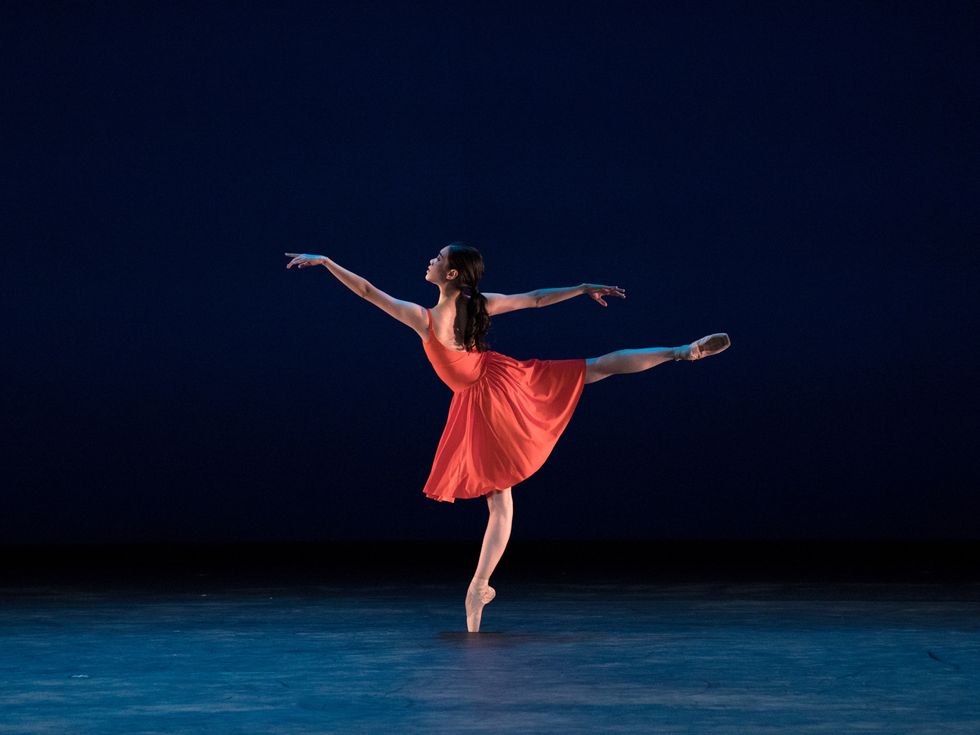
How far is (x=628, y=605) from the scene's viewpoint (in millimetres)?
4934

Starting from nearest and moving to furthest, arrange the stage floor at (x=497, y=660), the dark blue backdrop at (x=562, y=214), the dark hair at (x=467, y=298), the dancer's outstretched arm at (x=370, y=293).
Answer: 1. the stage floor at (x=497, y=660)
2. the dancer's outstretched arm at (x=370, y=293)
3. the dark hair at (x=467, y=298)
4. the dark blue backdrop at (x=562, y=214)

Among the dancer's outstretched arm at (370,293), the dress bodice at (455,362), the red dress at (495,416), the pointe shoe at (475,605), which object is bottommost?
the pointe shoe at (475,605)

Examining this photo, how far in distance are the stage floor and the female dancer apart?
0.43 m

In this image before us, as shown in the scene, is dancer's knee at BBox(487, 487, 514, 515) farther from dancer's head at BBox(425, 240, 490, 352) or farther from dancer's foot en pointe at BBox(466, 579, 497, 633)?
dancer's head at BBox(425, 240, 490, 352)

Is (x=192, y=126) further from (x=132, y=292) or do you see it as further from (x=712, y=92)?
(x=712, y=92)

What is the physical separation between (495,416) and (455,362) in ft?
0.69

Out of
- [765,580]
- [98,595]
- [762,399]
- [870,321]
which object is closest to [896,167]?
[870,321]

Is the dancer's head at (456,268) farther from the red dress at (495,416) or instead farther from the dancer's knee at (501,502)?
the dancer's knee at (501,502)

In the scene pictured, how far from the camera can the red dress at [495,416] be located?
13.9ft

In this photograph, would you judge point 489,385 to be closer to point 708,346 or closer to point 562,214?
point 708,346

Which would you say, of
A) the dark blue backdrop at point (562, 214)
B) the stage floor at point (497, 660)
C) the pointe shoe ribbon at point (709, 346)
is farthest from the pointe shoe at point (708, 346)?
the dark blue backdrop at point (562, 214)

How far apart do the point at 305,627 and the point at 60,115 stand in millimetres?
4081

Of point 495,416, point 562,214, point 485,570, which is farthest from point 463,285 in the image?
point 562,214

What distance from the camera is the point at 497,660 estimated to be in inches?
140
